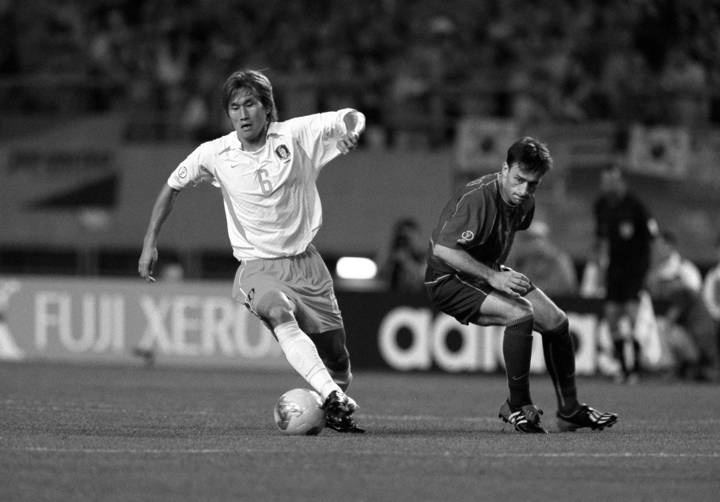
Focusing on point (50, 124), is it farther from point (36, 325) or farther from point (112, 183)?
point (36, 325)

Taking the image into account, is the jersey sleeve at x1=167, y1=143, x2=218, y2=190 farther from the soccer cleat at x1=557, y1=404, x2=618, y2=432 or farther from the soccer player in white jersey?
the soccer cleat at x1=557, y1=404, x2=618, y2=432

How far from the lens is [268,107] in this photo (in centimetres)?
874

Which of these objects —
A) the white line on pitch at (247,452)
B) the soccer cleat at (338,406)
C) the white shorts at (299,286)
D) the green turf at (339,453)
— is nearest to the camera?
the green turf at (339,453)

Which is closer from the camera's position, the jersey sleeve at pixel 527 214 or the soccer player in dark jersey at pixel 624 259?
the jersey sleeve at pixel 527 214

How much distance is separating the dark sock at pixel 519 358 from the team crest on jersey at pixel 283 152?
1.65 m

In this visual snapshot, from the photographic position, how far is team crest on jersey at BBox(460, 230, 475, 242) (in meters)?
8.62

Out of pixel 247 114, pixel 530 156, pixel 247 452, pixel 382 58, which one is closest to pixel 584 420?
pixel 530 156

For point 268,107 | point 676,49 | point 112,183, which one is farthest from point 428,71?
point 268,107

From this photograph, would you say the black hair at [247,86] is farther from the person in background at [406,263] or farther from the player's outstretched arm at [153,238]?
the person in background at [406,263]

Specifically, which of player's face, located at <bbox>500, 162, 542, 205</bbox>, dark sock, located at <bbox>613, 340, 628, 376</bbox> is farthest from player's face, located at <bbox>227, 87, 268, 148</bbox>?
dark sock, located at <bbox>613, 340, 628, 376</bbox>

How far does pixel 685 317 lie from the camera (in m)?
17.2

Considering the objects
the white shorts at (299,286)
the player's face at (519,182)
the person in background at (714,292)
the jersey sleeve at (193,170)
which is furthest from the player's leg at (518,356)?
the person in background at (714,292)

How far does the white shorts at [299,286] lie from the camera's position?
340 inches

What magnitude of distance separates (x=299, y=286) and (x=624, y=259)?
824cm
